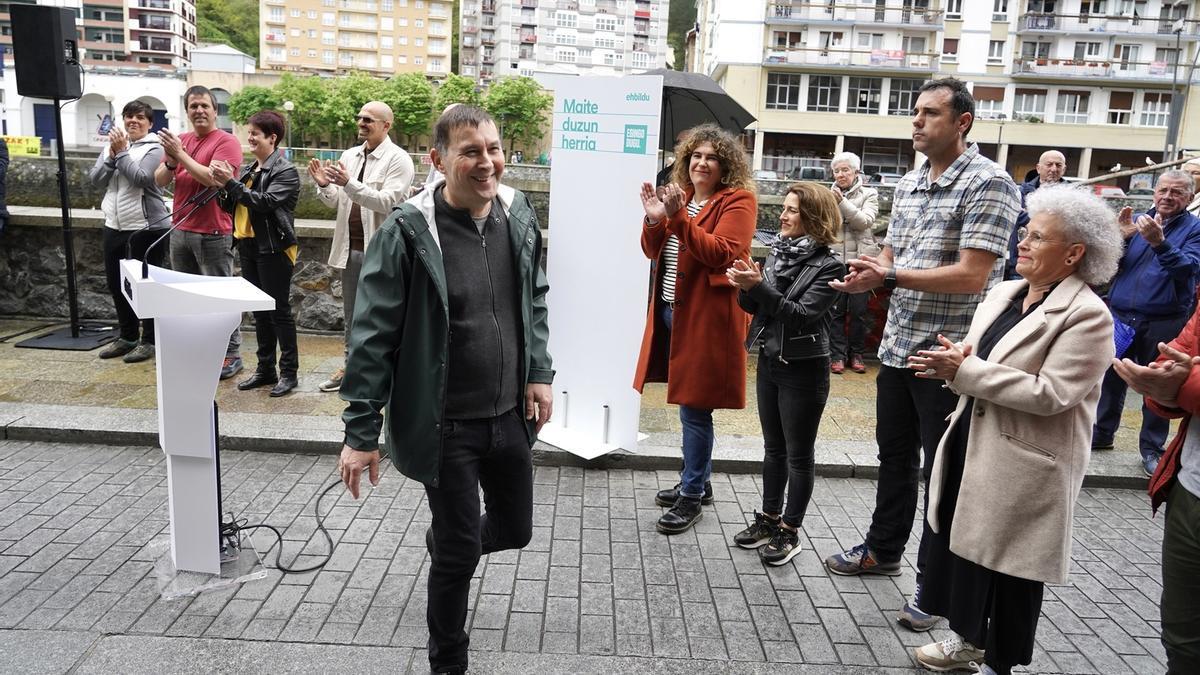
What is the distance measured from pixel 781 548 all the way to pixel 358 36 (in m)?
117

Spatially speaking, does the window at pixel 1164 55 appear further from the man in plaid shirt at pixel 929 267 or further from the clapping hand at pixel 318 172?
the clapping hand at pixel 318 172

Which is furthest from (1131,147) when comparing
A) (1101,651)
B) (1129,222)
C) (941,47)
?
(1101,651)

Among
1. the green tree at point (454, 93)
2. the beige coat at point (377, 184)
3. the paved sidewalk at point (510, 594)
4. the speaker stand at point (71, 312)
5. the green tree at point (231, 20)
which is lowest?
the paved sidewalk at point (510, 594)

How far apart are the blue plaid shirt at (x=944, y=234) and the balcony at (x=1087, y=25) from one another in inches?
2671

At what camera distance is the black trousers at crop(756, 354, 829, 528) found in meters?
4.05

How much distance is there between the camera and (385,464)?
17.8ft

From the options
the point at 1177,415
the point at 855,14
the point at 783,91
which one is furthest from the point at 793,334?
the point at 855,14

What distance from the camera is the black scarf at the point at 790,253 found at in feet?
13.2

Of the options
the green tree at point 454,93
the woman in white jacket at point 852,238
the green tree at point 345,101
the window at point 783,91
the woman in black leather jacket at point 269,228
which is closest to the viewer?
the woman in black leather jacket at point 269,228

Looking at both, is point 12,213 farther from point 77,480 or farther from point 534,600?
point 534,600

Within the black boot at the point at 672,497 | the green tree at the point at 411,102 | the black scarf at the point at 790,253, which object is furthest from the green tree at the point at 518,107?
the black scarf at the point at 790,253

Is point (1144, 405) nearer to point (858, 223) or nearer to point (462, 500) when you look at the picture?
point (858, 223)

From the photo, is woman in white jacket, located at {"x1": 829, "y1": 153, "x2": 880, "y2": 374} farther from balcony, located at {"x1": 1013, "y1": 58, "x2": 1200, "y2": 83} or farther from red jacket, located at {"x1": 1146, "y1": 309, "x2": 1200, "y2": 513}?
balcony, located at {"x1": 1013, "y1": 58, "x2": 1200, "y2": 83}

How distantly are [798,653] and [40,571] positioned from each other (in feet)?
11.1
